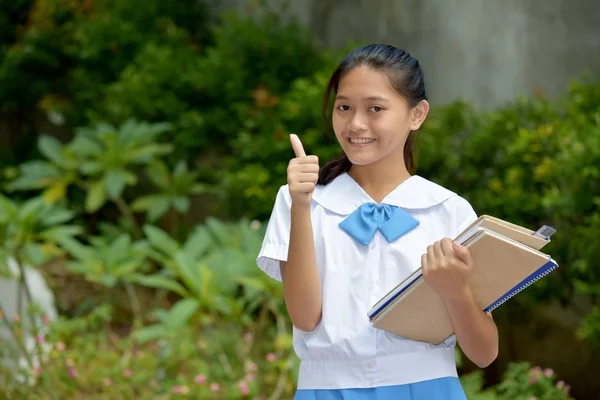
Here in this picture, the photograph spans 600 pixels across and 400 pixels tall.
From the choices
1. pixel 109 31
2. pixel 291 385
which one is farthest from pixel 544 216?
pixel 109 31

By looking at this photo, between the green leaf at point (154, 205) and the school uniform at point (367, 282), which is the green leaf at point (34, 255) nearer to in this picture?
the green leaf at point (154, 205)

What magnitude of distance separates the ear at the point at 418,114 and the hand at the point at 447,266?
0.98 ft

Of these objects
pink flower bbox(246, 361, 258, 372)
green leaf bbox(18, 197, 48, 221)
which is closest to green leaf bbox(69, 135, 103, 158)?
green leaf bbox(18, 197, 48, 221)

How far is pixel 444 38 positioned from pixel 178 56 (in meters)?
2.03

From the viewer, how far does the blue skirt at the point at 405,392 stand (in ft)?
5.76

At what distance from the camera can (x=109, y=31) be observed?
7.01m

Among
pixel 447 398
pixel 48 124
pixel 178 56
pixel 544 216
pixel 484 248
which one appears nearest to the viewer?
pixel 484 248

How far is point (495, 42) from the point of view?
4.93m

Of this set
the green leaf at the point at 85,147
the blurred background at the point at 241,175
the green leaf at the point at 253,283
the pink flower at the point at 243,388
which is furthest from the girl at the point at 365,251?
the green leaf at the point at 85,147

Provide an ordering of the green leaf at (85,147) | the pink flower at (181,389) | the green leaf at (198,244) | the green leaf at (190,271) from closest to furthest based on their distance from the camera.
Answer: the pink flower at (181,389) → the green leaf at (190,271) → the green leaf at (198,244) → the green leaf at (85,147)

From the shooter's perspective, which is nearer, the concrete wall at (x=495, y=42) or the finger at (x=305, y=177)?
the finger at (x=305, y=177)

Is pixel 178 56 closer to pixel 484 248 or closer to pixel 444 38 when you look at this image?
pixel 444 38

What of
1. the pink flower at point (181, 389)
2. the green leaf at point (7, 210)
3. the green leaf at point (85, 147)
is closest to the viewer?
the pink flower at point (181, 389)

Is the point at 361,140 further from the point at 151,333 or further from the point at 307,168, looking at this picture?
the point at 151,333
